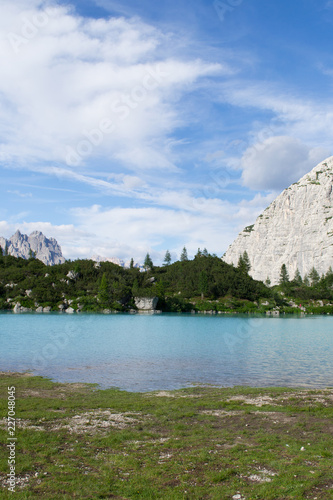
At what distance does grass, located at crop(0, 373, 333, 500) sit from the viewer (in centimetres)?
925

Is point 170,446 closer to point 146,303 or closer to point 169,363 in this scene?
point 169,363

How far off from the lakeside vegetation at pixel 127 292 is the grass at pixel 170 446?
131 metres

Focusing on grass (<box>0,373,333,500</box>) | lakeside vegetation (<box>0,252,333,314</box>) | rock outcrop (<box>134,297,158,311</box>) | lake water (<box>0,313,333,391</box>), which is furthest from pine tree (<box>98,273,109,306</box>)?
grass (<box>0,373,333,500</box>)

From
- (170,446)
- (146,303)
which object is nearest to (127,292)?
(146,303)

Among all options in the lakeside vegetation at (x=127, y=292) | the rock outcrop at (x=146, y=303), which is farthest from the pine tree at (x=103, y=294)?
the rock outcrop at (x=146, y=303)

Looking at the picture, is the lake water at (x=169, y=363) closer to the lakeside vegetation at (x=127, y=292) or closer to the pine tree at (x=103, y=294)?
the pine tree at (x=103, y=294)

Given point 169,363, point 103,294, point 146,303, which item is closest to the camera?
point 169,363

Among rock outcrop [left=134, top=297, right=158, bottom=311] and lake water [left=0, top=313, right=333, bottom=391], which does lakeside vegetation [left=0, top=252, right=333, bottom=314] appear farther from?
lake water [left=0, top=313, right=333, bottom=391]

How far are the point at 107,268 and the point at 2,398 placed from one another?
6863 inches

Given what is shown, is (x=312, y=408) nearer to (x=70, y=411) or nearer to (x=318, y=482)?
(x=318, y=482)

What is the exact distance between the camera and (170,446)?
40.7 ft

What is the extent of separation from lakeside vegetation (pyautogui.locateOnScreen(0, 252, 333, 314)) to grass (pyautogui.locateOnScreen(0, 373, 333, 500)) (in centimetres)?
13056

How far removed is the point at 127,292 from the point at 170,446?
477 feet

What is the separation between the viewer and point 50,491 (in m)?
9.02
